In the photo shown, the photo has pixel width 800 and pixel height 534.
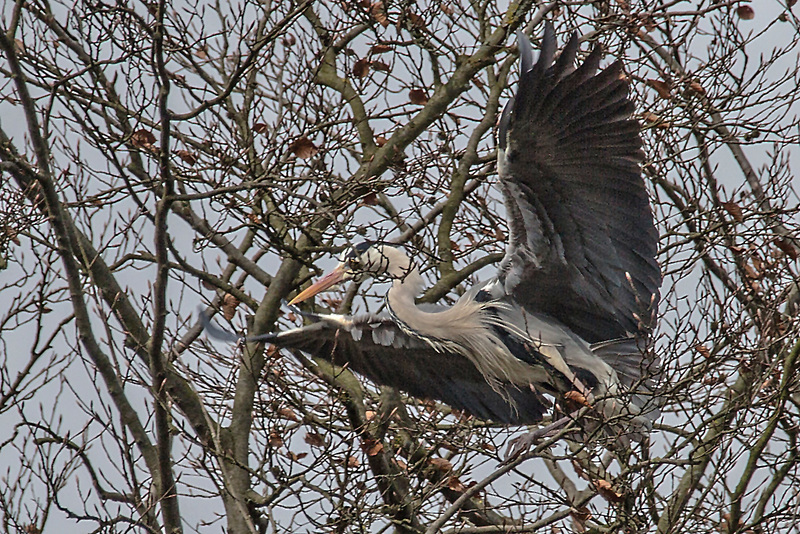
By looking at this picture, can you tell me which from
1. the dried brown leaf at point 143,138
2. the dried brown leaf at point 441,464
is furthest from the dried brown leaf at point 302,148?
the dried brown leaf at point 441,464

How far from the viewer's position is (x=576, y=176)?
4812 mm

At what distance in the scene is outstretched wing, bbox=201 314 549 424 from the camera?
19.0 ft

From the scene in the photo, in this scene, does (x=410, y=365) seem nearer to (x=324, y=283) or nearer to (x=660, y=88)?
(x=324, y=283)

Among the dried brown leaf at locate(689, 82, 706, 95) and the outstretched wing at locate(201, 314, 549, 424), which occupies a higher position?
the dried brown leaf at locate(689, 82, 706, 95)

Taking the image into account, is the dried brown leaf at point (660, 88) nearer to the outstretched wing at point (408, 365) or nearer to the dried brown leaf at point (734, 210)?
the dried brown leaf at point (734, 210)

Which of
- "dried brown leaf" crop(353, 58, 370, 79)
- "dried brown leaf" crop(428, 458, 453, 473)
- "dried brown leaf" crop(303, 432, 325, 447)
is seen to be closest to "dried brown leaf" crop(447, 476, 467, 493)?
"dried brown leaf" crop(428, 458, 453, 473)

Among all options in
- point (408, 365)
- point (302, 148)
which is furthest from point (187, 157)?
point (408, 365)

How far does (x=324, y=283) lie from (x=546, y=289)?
1.32 meters

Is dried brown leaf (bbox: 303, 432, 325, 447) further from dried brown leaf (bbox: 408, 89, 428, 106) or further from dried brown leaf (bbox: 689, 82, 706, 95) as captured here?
dried brown leaf (bbox: 689, 82, 706, 95)

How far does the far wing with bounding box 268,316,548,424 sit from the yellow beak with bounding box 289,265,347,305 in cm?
23

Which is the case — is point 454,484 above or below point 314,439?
below

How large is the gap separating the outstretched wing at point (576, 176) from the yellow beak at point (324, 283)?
1.21m

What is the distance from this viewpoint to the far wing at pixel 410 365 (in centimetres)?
580

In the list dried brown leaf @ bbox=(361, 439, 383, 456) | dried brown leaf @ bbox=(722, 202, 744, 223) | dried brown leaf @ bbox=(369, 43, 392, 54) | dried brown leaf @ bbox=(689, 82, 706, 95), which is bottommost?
dried brown leaf @ bbox=(361, 439, 383, 456)
